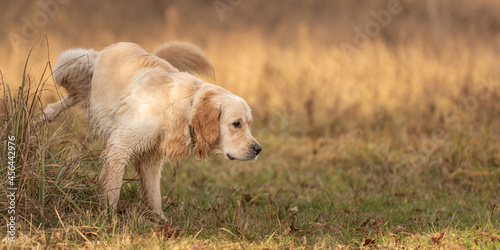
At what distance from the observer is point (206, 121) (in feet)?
12.8

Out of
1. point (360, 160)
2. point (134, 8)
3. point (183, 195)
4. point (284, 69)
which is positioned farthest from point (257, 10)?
point (183, 195)

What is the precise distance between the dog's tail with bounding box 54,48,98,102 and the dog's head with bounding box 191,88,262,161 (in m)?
1.15

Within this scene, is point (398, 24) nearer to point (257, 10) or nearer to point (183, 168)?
point (257, 10)

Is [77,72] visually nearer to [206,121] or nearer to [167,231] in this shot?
[206,121]

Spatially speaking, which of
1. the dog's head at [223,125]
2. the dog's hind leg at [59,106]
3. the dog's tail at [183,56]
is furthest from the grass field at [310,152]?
the dog's tail at [183,56]

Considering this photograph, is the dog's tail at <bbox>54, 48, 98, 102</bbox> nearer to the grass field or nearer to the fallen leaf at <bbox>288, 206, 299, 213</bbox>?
the grass field

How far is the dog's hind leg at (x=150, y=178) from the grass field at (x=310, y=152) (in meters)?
0.10

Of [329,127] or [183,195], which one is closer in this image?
[183,195]

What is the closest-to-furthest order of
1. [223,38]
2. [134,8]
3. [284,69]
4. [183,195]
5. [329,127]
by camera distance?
[183,195] < [329,127] < [284,69] < [223,38] < [134,8]

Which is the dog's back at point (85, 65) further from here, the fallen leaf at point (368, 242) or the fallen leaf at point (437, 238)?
the fallen leaf at point (437, 238)

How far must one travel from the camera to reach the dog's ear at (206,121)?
3.88 metres

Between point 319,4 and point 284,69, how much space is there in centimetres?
898

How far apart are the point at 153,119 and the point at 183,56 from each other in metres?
0.99

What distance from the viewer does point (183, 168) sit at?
6668 millimetres
